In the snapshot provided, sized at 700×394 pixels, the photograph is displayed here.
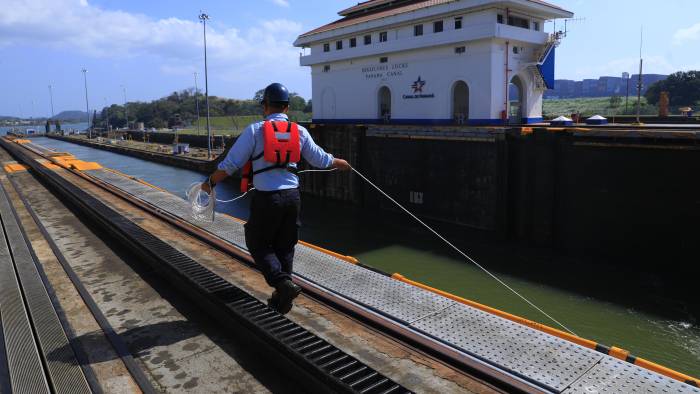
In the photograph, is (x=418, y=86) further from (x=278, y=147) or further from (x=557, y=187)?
(x=278, y=147)

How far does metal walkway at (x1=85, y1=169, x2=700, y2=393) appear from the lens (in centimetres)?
324

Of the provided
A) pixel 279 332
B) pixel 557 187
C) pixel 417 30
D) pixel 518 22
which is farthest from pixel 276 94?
pixel 518 22

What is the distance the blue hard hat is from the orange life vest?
26 cm

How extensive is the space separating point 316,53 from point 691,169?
66.6 ft

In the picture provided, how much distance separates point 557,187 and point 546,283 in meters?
3.13

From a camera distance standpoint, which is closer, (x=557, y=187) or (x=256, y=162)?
(x=256, y=162)

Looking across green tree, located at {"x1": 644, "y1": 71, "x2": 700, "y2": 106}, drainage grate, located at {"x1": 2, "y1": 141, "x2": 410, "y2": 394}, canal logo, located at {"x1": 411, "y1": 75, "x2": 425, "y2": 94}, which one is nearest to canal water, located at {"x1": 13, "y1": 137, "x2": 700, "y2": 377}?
canal logo, located at {"x1": 411, "y1": 75, "x2": 425, "y2": 94}

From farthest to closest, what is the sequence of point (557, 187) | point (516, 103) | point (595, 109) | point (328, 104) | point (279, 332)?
point (595, 109) → point (328, 104) → point (516, 103) → point (557, 187) → point (279, 332)

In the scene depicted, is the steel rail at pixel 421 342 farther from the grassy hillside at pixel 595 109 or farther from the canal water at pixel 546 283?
the grassy hillside at pixel 595 109

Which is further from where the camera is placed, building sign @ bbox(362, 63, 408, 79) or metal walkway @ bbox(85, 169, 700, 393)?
building sign @ bbox(362, 63, 408, 79)

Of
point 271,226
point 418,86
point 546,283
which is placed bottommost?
point 546,283

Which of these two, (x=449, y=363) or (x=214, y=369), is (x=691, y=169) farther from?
(x=214, y=369)

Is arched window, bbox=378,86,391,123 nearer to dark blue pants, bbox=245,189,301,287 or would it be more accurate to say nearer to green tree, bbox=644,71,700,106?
dark blue pants, bbox=245,189,301,287

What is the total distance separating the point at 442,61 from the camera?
2091cm
